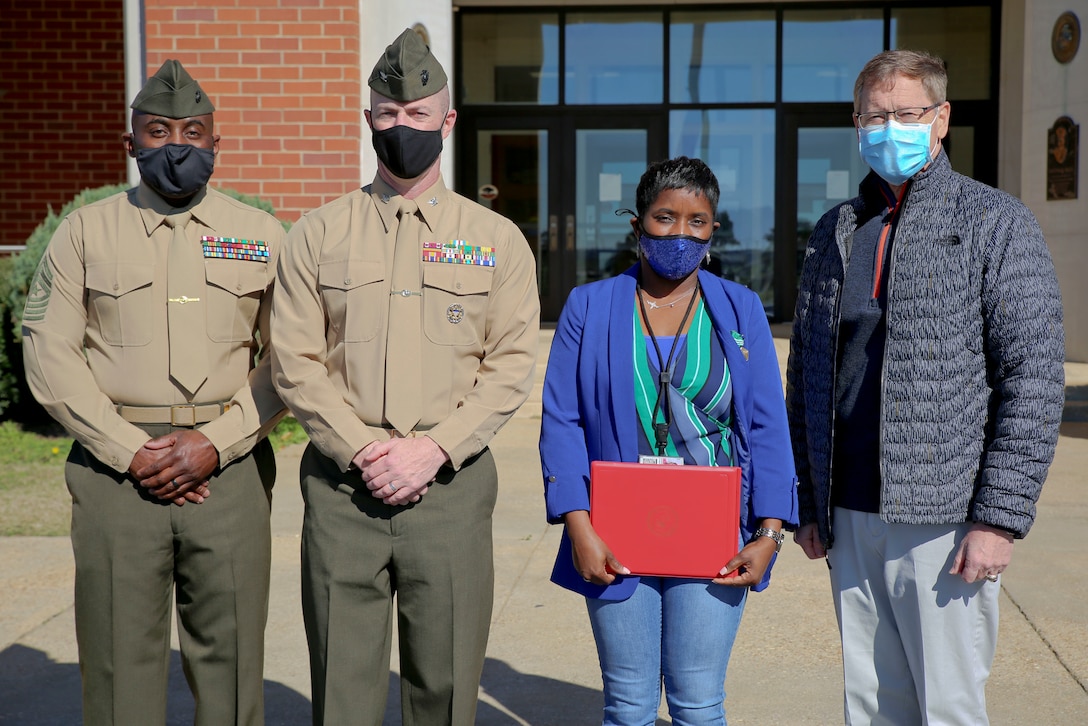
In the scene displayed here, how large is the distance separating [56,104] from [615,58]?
6224 mm

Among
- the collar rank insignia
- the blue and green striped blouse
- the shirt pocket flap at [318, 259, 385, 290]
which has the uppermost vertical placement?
the collar rank insignia

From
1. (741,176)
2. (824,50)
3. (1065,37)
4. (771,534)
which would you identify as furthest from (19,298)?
(1065,37)

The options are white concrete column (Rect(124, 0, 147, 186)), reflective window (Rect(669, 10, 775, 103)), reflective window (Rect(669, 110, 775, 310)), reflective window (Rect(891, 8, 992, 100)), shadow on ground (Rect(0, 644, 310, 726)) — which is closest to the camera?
shadow on ground (Rect(0, 644, 310, 726))

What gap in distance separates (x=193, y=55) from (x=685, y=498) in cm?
654

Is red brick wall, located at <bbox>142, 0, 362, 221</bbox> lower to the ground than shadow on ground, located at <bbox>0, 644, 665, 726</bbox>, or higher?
higher

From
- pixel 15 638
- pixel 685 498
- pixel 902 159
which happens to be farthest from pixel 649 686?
pixel 15 638

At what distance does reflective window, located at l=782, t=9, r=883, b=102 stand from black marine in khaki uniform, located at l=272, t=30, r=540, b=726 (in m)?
11.3

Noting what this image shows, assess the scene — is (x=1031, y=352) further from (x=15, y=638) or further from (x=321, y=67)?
(x=321, y=67)

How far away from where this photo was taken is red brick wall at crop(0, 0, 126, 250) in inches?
434

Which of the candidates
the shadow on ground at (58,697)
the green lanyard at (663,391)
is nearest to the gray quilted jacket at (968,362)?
the green lanyard at (663,391)

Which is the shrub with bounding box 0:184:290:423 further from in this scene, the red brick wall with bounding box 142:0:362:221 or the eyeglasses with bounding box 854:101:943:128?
the eyeglasses with bounding box 854:101:943:128

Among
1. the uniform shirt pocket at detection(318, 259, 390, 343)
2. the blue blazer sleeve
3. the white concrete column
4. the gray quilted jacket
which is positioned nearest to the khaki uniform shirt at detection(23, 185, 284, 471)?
the uniform shirt pocket at detection(318, 259, 390, 343)

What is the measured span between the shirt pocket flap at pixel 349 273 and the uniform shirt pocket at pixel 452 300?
13 centimetres

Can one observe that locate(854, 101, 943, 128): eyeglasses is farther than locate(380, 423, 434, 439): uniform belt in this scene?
No
